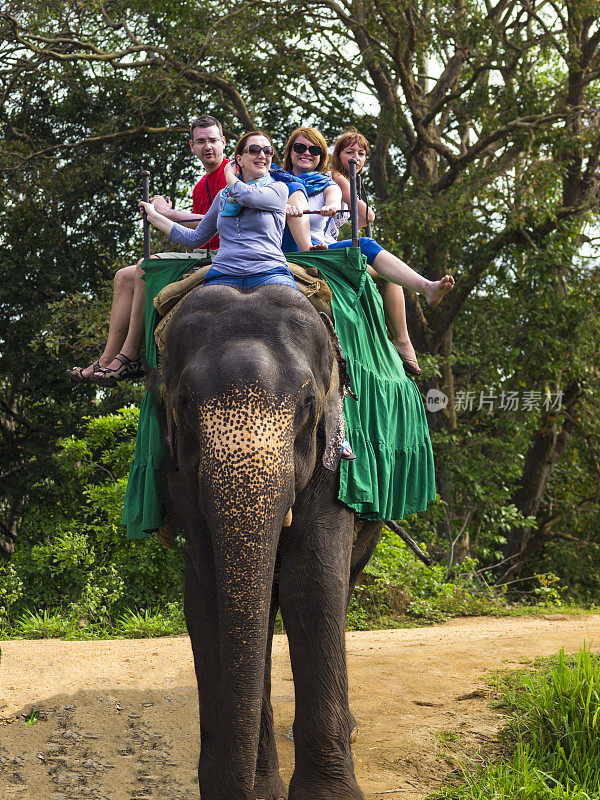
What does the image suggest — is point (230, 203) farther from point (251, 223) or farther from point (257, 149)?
point (257, 149)

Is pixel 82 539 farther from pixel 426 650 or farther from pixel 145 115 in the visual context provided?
pixel 145 115

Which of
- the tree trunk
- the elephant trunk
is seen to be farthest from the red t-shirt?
the tree trunk

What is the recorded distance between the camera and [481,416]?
12.3 meters

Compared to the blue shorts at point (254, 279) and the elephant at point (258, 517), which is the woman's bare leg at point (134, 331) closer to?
the elephant at point (258, 517)

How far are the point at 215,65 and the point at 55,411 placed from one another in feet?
15.1

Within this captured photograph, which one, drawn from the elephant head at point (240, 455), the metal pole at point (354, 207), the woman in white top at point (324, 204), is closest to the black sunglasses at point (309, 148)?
the woman in white top at point (324, 204)

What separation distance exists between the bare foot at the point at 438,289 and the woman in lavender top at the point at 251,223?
24.3 inches

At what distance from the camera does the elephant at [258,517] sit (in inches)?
106

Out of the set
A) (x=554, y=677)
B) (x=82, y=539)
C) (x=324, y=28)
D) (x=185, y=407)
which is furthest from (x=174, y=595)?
(x=324, y=28)

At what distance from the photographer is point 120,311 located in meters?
4.30

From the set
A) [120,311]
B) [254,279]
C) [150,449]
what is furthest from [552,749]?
[120,311]

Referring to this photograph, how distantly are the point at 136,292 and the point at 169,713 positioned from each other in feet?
7.06

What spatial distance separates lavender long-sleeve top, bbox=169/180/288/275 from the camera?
10.7ft

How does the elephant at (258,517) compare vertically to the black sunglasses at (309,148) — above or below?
below
